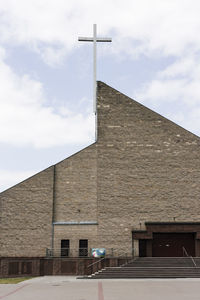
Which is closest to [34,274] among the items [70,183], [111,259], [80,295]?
[111,259]

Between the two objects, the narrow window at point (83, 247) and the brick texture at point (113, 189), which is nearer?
the narrow window at point (83, 247)

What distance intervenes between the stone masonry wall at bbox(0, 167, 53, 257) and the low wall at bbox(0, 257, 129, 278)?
236 cm

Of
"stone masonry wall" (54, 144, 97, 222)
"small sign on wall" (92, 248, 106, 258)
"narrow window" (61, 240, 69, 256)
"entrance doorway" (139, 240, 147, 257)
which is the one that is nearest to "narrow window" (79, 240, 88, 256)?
"narrow window" (61, 240, 69, 256)

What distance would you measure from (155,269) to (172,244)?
547 cm

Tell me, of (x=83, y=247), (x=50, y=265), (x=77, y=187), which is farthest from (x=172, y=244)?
(x=50, y=265)

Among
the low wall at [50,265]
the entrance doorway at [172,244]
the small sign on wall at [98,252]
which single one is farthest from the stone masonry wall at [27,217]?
the entrance doorway at [172,244]

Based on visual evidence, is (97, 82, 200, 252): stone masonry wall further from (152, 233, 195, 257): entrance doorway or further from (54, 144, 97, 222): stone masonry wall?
(152, 233, 195, 257): entrance doorway

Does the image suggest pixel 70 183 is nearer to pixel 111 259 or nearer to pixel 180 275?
pixel 111 259

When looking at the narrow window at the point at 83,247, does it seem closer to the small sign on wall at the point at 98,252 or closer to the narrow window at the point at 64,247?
the narrow window at the point at 64,247

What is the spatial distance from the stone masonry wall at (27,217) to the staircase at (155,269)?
21.3ft

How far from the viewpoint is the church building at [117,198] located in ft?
86.2

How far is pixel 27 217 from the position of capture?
26.8 m

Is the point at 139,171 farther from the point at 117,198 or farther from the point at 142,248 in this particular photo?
the point at 142,248

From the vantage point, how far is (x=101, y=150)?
2778cm
